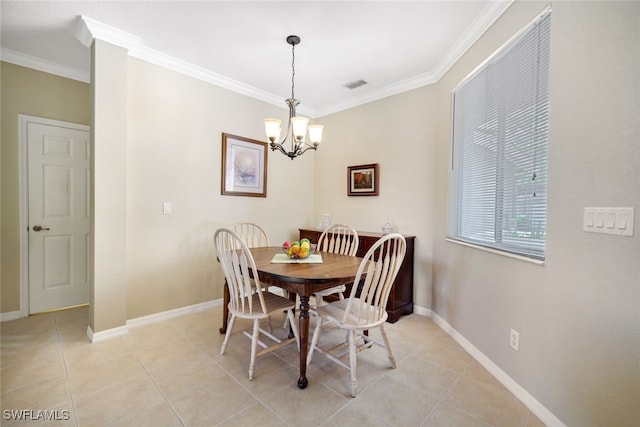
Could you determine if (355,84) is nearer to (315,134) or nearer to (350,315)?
(315,134)

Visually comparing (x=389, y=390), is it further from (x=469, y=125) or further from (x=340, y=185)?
(x=340, y=185)

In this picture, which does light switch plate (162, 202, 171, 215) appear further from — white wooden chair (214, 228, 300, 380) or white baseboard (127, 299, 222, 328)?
white wooden chair (214, 228, 300, 380)

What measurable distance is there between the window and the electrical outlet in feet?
1.68

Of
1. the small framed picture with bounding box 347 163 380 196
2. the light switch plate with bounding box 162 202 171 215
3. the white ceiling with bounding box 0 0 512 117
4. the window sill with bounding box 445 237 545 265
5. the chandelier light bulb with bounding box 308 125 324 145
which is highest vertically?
the white ceiling with bounding box 0 0 512 117

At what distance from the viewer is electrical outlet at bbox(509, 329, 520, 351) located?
1702 mm

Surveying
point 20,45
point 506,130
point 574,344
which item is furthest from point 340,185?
point 20,45

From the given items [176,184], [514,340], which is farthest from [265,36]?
[514,340]

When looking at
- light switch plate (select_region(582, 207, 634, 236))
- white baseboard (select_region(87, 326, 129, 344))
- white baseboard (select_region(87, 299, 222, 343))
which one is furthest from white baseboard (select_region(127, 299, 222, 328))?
light switch plate (select_region(582, 207, 634, 236))

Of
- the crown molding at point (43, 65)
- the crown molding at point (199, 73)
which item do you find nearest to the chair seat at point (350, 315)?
the crown molding at point (199, 73)

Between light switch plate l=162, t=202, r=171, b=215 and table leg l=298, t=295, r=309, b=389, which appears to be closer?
table leg l=298, t=295, r=309, b=389

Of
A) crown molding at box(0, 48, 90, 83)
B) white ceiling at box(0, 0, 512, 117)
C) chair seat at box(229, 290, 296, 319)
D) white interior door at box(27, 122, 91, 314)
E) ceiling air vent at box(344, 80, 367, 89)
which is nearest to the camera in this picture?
chair seat at box(229, 290, 296, 319)

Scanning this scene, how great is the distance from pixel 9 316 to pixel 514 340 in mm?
4434

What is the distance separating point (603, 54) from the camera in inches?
48.3

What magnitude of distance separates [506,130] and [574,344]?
1371mm
